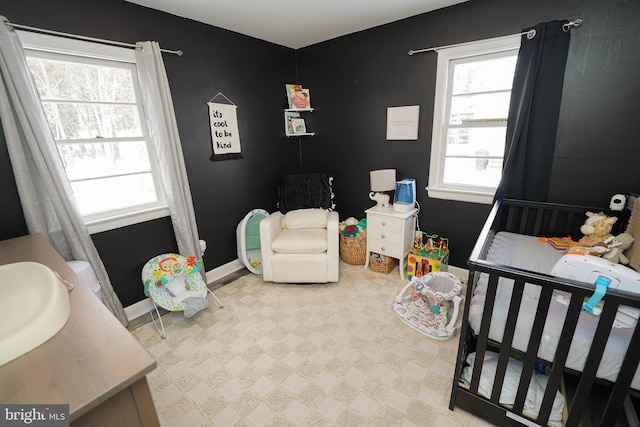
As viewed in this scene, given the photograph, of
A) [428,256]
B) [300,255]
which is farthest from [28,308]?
[428,256]

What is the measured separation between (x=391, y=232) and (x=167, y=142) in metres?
2.02

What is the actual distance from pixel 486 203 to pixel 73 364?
268cm

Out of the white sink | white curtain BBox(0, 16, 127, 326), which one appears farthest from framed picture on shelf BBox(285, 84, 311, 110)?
the white sink

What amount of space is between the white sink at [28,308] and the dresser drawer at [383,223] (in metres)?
2.21

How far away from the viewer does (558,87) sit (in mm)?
1899

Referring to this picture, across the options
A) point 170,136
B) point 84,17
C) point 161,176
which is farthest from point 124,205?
point 84,17

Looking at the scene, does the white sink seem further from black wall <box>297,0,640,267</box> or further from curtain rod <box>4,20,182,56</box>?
black wall <box>297,0,640,267</box>

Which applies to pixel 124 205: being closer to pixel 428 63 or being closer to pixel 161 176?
pixel 161 176

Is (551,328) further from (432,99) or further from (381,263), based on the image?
(432,99)

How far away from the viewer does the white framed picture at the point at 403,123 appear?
2.58 metres

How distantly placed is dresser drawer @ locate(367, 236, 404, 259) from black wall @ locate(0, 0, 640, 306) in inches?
16.5

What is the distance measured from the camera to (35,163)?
1686 mm

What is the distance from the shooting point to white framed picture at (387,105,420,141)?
2.58 meters

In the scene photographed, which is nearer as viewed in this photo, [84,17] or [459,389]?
[459,389]
